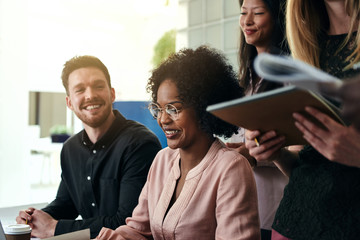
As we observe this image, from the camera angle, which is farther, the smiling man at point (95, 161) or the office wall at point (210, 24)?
the office wall at point (210, 24)

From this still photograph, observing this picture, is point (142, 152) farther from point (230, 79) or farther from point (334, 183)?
point (334, 183)

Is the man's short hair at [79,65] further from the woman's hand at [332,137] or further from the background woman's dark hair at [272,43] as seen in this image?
the woman's hand at [332,137]

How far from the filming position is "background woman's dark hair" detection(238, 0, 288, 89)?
1.72 metres

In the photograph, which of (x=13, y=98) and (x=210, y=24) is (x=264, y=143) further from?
(x=13, y=98)

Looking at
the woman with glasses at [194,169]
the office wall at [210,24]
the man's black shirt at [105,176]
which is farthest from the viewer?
the office wall at [210,24]

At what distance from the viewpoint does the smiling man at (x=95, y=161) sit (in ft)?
6.02

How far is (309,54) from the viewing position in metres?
1.11

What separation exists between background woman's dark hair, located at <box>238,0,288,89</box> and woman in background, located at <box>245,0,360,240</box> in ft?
1.25

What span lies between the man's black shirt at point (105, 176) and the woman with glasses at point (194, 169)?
1.03ft

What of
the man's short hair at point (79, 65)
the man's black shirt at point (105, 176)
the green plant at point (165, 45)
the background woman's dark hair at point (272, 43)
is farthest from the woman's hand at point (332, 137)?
the green plant at point (165, 45)

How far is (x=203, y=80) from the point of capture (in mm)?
1449

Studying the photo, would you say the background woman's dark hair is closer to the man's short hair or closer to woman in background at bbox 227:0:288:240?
woman in background at bbox 227:0:288:240

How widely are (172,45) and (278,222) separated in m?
5.35

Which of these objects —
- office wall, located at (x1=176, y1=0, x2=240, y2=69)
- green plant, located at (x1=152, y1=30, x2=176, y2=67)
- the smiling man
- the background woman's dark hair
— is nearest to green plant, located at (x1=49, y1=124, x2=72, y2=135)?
green plant, located at (x1=152, y1=30, x2=176, y2=67)
